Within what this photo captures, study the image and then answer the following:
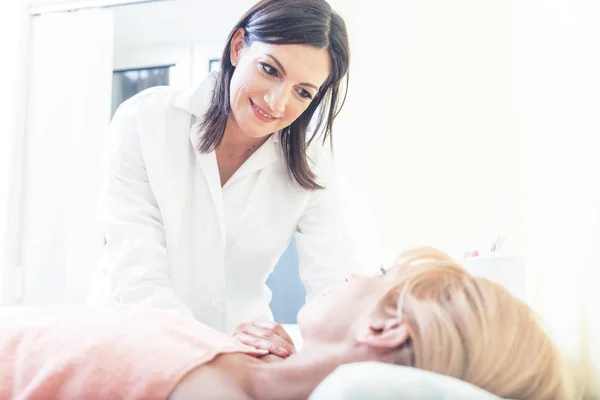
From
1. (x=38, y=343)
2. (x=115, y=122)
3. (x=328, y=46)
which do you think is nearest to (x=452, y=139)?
(x=328, y=46)

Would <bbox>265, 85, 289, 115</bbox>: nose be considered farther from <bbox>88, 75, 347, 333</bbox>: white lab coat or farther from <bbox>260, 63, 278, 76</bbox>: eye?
<bbox>88, 75, 347, 333</bbox>: white lab coat

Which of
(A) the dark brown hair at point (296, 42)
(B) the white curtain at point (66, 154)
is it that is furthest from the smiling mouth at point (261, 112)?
(B) the white curtain at point (66, 154)

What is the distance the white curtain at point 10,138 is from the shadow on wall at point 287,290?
3.45ft

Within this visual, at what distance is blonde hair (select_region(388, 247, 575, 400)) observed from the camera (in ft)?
2.02

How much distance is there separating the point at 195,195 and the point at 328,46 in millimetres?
460

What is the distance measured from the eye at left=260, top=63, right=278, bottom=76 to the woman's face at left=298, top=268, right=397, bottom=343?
0.59 metres

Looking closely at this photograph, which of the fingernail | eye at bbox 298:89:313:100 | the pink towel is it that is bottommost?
the fingernail

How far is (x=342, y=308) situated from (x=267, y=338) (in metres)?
0.21

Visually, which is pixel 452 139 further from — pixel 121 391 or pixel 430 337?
pixel 121 391

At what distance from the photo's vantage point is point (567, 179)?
0.85 meters

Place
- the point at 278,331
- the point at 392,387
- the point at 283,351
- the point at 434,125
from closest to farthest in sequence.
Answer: the point at 392,387 → the point at 283,351 → the point at 278,331 → the point at 434,125

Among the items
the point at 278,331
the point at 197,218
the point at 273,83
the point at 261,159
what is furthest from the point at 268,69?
the point at 278,331

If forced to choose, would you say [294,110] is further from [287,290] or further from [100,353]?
[287,290]

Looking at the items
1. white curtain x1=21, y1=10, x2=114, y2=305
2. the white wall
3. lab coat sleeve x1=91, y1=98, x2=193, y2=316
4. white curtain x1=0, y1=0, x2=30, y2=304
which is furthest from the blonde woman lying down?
white curtain x1=0, y1=0, x2=30, y2=304
